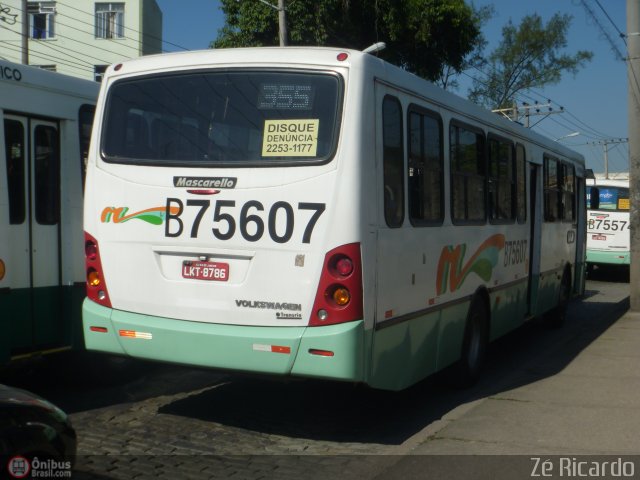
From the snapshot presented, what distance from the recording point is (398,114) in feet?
22.5

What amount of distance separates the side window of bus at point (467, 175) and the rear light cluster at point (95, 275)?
10.7 feet

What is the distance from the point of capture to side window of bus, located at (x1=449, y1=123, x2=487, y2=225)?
817cm

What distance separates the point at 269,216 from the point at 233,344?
3.13 feet

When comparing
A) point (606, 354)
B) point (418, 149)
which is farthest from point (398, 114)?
point (606, 354)

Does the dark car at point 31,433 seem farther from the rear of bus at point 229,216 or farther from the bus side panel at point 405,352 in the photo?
the bus side panel at point 405,352

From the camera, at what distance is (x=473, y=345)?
8867 mm

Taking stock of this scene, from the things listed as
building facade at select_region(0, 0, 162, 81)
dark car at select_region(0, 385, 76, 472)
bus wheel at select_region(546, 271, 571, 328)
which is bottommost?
bus wheel at select_region(546, 271, 571, 328)

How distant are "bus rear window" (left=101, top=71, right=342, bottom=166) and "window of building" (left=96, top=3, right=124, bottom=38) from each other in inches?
1371

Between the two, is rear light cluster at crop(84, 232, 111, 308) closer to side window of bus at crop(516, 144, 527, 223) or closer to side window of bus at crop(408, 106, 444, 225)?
side window of bus at crop(408, 106, 444, 225)

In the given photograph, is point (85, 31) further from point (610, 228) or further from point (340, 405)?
point (340, 405)

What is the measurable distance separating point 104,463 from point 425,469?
2180 mm

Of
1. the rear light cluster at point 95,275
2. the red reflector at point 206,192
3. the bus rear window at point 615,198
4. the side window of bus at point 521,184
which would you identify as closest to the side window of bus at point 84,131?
the rear light cluster at point 95,275

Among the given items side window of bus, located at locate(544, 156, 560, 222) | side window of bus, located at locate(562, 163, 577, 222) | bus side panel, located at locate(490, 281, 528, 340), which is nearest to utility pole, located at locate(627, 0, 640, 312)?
side window of bus, located at locate(562, 163, 577, 222)

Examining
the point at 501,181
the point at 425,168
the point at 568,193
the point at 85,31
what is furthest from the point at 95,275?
the point at 85,31
